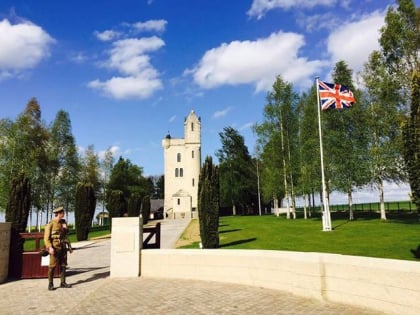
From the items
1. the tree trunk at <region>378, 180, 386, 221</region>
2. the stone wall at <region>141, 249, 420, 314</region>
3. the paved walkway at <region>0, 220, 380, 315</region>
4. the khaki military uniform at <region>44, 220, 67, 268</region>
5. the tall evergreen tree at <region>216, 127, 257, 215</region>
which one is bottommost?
the paved walkway at <region>0, 220, 380, 315</region>

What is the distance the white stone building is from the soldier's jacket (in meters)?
53.2

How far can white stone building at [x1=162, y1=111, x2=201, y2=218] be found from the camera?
6353cm

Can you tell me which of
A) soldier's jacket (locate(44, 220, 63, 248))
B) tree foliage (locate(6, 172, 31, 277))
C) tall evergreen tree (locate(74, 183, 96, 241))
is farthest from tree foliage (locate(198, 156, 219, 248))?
tall evergreen tree (locate(74, 183, 96, 241))

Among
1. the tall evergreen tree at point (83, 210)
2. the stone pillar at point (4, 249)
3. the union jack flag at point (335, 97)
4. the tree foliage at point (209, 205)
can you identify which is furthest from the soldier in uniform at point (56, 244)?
the tall evergreen tree at point (83, 210)

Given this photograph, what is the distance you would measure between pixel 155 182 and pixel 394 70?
100 m

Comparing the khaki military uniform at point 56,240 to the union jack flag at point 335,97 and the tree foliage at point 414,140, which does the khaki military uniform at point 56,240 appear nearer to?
the tree foliage at point 414,140

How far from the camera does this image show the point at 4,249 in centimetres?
1103

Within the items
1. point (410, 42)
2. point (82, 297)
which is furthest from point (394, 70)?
point (82, 297)

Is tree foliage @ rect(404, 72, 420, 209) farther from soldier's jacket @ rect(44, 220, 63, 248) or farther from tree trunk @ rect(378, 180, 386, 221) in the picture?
tree trunk @ rect(378, 180, 386, 221)

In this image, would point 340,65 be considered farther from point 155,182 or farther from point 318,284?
point 155,182

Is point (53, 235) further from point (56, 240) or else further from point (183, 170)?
point (183, 170)

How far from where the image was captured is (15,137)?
39719 mm

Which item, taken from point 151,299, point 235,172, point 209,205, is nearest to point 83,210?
point 209,205

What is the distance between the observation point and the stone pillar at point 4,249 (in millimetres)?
10906
